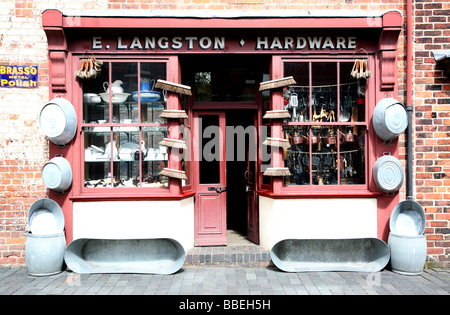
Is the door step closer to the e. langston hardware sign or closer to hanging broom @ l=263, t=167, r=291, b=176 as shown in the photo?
hanging broom @ l=263, t=167, r=291, b=176

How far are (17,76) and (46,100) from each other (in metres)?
0.58

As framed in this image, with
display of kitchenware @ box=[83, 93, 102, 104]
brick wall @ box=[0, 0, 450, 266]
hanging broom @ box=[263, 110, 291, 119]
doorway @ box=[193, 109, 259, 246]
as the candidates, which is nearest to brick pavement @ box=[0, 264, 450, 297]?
brick wall @ box=[0, 0, 450, 266]

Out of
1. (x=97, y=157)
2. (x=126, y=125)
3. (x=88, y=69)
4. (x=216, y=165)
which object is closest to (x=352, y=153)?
(x=216, y=165)

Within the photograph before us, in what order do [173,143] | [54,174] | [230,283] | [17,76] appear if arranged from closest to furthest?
1. [230,283]
2. [54,174]
3. [173,143]
4. [17,76]

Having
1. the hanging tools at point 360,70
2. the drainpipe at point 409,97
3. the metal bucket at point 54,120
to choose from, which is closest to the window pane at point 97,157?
the metal bucket at point 54,120

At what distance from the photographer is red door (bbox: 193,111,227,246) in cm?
636

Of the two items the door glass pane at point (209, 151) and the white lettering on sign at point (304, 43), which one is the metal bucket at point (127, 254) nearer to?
the door glass pane at point (209, 151)

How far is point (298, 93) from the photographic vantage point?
5863mm

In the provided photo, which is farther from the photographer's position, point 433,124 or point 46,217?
point 433,124

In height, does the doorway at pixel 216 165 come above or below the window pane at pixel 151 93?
below

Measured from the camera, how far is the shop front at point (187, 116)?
555 cm

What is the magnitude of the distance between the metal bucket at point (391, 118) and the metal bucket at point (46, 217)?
16.9 ft

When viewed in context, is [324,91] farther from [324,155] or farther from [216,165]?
[216,165]

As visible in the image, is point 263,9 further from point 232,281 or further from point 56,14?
point 232,281
